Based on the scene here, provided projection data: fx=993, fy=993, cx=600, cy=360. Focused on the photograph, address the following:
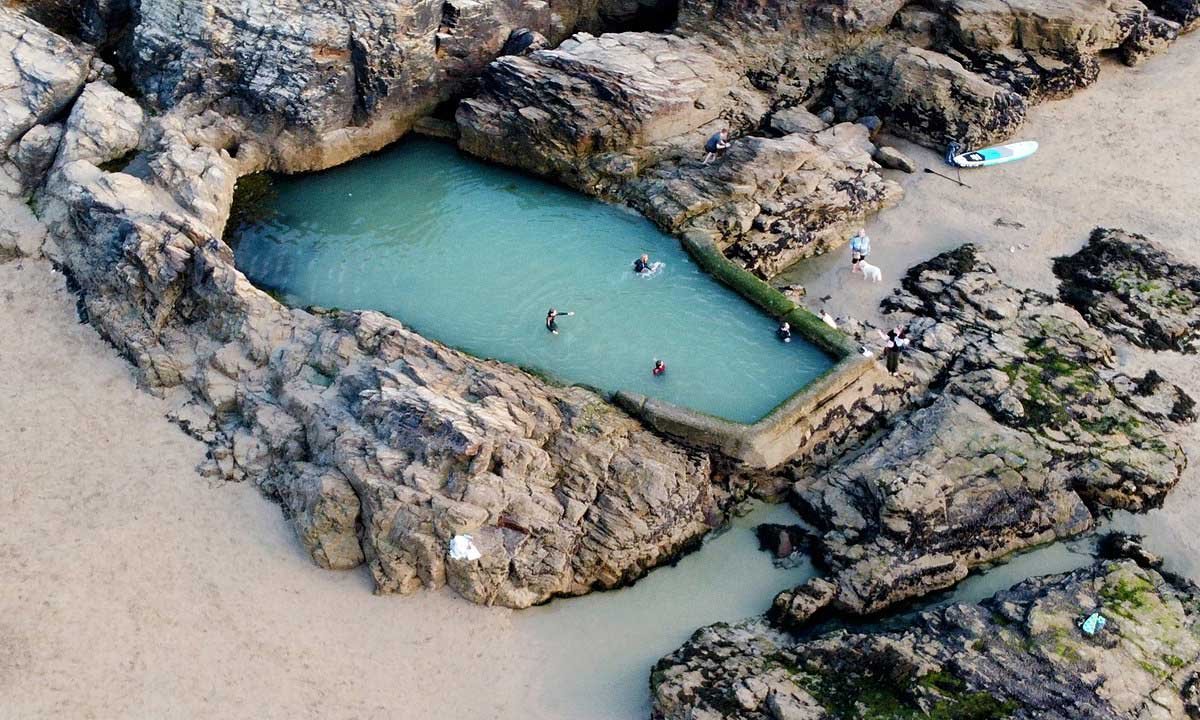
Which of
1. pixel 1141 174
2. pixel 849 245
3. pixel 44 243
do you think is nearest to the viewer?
pixel 44 243

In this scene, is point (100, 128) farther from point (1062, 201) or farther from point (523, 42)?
point (1062, 201)

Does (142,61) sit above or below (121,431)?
above

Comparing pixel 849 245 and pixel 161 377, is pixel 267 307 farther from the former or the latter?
pixel 849 245

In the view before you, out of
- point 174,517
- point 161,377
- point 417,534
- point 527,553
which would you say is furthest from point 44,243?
Result: point 527,553

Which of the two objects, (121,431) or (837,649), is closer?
(837,649)

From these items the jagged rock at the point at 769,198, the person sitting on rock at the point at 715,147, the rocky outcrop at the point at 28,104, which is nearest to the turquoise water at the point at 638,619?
the jagged rock at the point at 769,198

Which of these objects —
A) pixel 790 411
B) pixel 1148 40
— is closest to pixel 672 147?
pixel 790 411

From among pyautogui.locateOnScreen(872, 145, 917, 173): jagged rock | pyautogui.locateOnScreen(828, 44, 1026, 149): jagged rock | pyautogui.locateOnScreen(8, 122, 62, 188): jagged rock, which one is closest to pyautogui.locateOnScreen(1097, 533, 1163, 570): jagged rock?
pyautogui.locateOnScreen(872, 145, 917, 173): jagged rock
